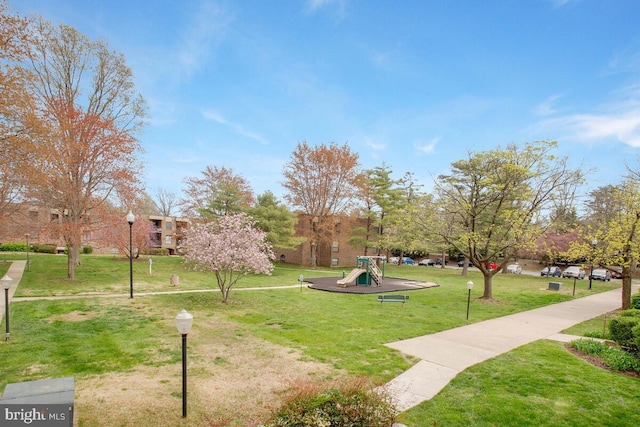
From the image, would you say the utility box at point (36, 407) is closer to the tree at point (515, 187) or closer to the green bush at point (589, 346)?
the green bush at point (589, 346)

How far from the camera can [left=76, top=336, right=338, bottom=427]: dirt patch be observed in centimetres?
539

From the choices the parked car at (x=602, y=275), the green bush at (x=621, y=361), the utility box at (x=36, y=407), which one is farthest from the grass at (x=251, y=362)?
the parked car at (x=602, y=275)

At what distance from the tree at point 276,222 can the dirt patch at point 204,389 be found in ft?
65.3

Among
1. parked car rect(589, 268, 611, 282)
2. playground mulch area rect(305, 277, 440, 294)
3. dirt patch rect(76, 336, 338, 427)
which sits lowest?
parked car rect(589, 268, 611, 282)

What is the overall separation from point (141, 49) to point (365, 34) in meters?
10.5

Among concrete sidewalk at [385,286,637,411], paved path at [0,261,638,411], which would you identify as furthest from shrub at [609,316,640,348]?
concrete sidewalk at [385,286,637,411]

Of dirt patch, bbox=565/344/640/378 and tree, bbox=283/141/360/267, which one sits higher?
tree, bbox=283/141/360/267

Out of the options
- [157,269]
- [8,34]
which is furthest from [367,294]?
[8,34]

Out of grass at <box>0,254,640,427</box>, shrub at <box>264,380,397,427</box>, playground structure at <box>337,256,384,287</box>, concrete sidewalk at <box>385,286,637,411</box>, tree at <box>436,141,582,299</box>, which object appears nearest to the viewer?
shrub at <box>264,380,397,427</box>

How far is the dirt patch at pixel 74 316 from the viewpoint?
35.8 feet

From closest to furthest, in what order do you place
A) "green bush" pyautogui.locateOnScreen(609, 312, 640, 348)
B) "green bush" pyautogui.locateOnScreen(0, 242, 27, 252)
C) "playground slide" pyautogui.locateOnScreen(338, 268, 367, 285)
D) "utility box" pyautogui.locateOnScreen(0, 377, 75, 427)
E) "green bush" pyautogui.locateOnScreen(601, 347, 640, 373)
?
"utility box" pyautogui.locateOnScreen(0, 377, 75, 427)
"green bush" pyautogui.locateOnScreen(601, 347, 640, 373)
"green bush" pyautogui.locateOnScreen(609, 312, 640, 348)
"playground slide" pyautogui.locateOnScreen(338, 268, 367, 285)
"green bush" pyautogui.locateOnScreen(0, 242, 27, 252)

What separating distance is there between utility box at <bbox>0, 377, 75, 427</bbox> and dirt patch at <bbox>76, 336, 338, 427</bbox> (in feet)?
4.42

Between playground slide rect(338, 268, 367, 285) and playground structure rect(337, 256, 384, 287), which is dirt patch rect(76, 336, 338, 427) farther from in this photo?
playground structure rect(337, 256, 384, 287)

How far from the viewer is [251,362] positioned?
26.2ft
